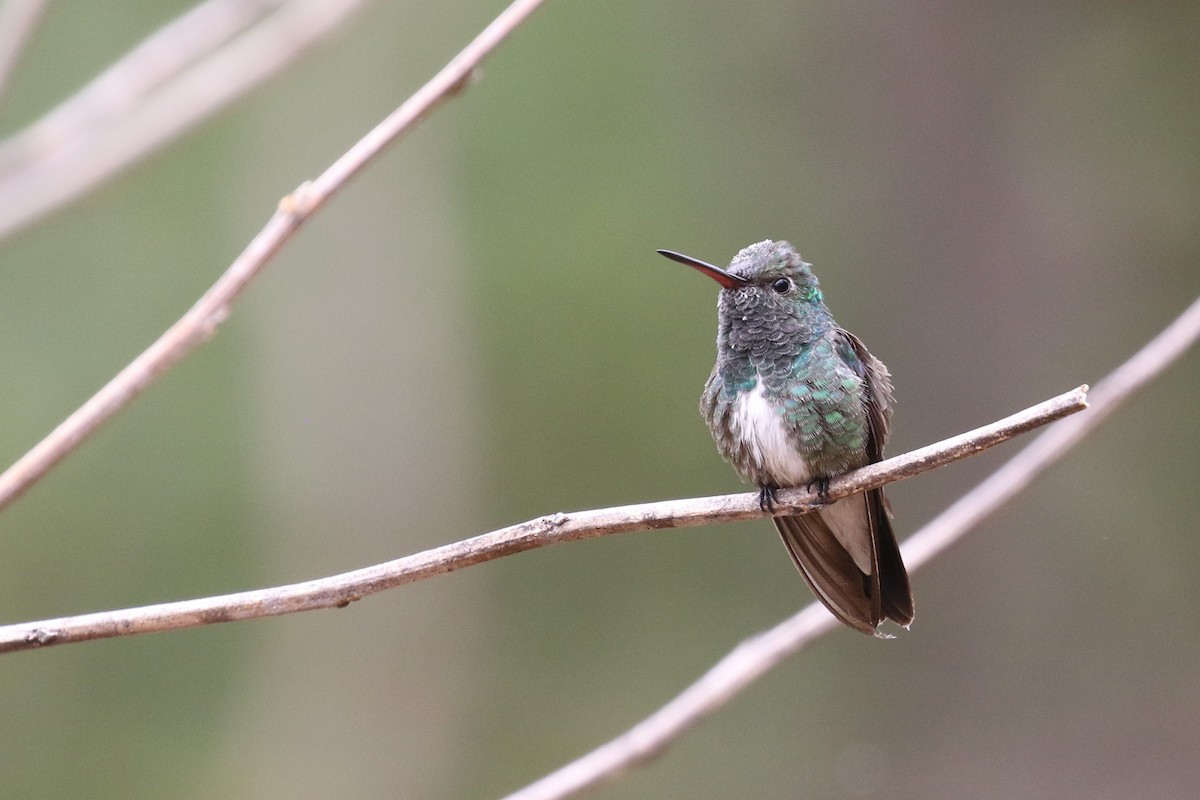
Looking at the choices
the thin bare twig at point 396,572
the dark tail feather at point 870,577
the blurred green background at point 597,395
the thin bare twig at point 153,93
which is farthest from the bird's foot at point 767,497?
the blurred green background at point 597,395

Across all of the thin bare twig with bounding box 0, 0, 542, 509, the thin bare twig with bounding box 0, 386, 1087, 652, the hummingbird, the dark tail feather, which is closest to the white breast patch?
the hummingbird

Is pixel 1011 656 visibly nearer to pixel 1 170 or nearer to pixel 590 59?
pixel 1 170

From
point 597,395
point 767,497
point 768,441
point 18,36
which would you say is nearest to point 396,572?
point 767,497

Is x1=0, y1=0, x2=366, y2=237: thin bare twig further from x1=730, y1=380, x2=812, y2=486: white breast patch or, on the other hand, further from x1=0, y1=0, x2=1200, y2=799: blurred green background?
x1=0, y1=0, x2=1200, y2=799: blurred green background

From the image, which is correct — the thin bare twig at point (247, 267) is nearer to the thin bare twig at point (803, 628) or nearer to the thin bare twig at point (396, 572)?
the thin bare twig at point (396, 572)

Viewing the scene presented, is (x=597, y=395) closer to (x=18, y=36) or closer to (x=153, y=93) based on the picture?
(x=153, y=93)

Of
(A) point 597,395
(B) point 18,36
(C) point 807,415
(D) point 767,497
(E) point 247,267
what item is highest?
(B) point 18,36

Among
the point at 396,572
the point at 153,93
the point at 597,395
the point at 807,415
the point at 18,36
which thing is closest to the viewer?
the point at 396,572
